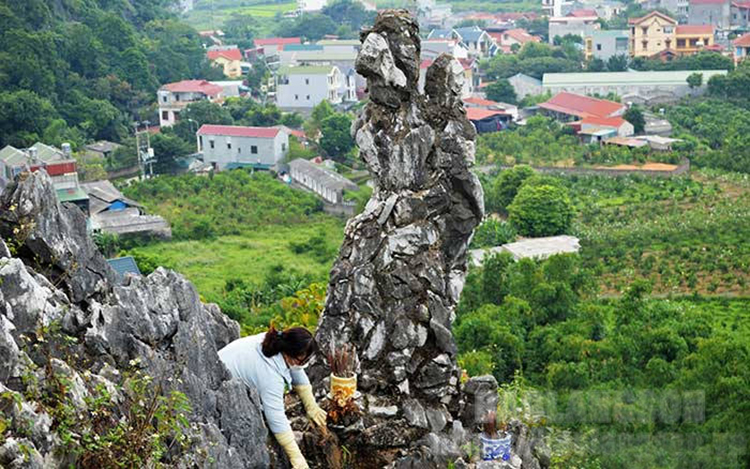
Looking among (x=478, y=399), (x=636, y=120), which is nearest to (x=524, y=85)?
(x=636, y=120)

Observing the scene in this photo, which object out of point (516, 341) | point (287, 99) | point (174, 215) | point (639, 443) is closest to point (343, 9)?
point (287, 99)

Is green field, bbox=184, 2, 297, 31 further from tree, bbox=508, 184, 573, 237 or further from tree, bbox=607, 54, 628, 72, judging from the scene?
tree, bbox=508, 184, 573, 237

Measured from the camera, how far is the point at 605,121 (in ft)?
95.6

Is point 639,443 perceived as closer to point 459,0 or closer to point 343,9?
point 343,9

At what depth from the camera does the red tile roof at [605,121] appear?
94.7 ft

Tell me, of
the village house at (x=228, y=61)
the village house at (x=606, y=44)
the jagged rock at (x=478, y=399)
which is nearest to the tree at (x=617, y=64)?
the village house at (x=606, y=44)

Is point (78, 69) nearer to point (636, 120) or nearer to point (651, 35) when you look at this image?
point (636, 120)

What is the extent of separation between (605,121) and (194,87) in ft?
39.3

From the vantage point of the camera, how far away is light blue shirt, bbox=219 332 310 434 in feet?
15.5

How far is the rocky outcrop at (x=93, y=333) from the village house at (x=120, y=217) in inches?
622

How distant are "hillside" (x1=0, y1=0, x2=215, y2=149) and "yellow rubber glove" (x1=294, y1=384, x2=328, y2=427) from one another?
22.2 m

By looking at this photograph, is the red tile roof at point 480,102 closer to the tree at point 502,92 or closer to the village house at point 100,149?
the tree at point 502,92

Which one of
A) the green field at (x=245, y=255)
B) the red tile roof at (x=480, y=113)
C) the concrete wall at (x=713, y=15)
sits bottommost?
the green field at (x=245, y=255)

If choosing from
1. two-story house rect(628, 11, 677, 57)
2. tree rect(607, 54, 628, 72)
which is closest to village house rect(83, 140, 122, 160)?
tree rect(607, 54, 628, 72)
